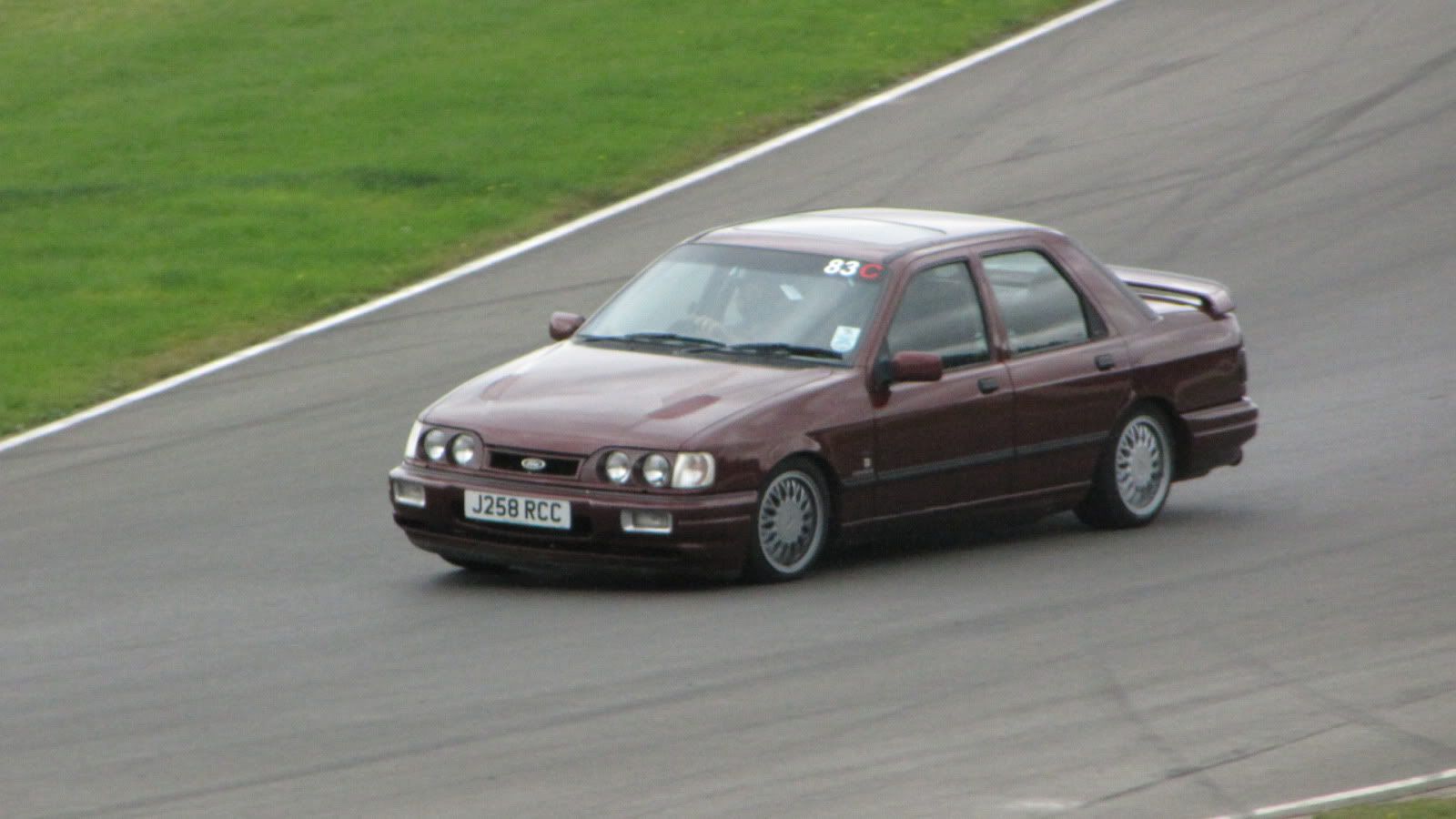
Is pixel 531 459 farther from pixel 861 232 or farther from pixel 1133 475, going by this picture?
pixel 1133 475

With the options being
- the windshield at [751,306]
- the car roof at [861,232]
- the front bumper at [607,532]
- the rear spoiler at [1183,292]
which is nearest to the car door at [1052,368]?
the car roof at [861,232]

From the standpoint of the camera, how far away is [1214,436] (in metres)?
12.2

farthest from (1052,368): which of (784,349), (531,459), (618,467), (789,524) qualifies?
(531,459)

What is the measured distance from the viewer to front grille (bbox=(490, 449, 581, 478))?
10.1m

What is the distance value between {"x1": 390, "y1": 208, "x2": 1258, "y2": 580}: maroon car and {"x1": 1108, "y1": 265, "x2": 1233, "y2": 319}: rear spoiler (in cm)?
2

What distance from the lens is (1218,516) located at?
40.3ft

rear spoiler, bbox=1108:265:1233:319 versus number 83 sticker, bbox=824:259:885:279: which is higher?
number 83 sticker, bbox=824:259:885:279

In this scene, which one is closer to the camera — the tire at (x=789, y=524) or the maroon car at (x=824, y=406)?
the maroon car at (x=824, y=406)

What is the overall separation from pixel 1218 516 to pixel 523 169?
10.4 metres

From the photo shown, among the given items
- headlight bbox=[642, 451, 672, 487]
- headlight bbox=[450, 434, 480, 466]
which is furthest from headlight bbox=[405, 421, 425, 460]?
headlight bbox=[642, 451, 672, 487]

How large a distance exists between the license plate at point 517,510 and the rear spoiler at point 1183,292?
3.58m

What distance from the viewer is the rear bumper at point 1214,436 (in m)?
12.1

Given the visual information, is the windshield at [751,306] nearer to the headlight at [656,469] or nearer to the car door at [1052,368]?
the car door at [1052,368]

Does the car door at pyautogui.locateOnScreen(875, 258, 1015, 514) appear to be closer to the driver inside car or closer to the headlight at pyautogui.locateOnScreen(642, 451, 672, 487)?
the driver inside car
